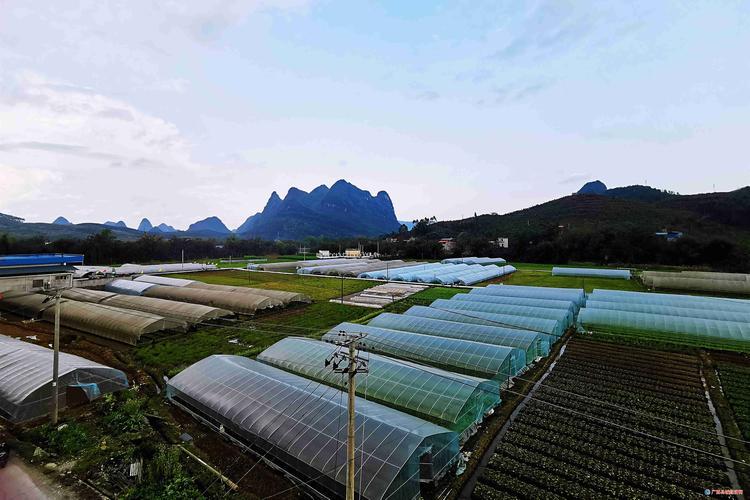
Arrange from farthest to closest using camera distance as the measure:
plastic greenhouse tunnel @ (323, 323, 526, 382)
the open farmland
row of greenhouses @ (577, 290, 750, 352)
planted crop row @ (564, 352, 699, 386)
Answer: the open farmland → row of greenhouses @ (577, 290, 750, 352) → planted crop row @ (564, 352, 699, 386) → plastic greenhouse tunnel @ (323, 323, 526, 382)

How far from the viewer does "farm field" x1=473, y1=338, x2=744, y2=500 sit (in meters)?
10.9

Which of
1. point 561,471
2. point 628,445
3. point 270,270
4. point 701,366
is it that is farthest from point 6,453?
point 270,270

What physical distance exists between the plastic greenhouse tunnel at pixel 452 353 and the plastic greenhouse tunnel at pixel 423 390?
190 centimetres

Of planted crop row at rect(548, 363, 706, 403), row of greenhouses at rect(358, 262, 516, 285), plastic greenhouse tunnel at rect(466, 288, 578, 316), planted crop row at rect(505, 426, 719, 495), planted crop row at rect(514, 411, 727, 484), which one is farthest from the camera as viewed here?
row of greenhouses at rect(358, 262, 516, 285)

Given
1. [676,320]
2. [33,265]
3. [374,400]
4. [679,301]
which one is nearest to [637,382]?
[676,320]

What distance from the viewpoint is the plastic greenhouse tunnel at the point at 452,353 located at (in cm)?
1819

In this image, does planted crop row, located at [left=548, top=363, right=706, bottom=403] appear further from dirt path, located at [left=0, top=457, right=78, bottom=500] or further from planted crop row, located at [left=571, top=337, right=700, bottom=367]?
dirt path, located at [left=0, top=457, right=78, bottom=500]

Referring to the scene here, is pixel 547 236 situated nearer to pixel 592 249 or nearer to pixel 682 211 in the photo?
pixel 592 249

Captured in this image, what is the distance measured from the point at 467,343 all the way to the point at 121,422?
16103 mm

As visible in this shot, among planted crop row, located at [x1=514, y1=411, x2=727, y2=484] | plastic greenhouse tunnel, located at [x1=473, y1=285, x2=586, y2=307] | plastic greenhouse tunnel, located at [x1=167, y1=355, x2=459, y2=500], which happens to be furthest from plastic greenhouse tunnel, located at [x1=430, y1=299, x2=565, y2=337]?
plastic greenhouse tunnel, located at [x1=167, y1=355, x2=459, y2=500]

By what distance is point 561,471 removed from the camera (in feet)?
37.8

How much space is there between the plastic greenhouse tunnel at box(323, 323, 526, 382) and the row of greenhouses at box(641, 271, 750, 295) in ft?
127

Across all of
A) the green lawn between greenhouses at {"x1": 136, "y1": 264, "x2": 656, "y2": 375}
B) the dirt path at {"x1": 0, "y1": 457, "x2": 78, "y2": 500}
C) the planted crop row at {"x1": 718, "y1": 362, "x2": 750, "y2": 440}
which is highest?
the green lawn between greenhouses at {"x1": 136, "y1": 264, "x2": 656, "y2": 375}

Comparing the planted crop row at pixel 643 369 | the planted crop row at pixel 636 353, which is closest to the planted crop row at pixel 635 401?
the planted crop row at pixel 643 369
